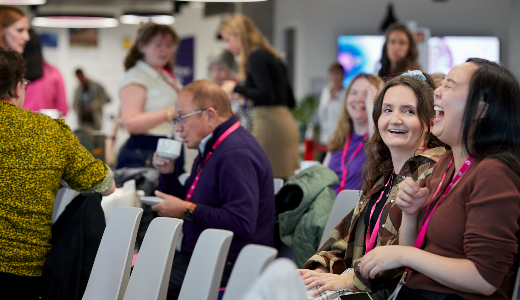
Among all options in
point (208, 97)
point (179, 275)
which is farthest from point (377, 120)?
point (179, 275)

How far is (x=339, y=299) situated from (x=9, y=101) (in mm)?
1452

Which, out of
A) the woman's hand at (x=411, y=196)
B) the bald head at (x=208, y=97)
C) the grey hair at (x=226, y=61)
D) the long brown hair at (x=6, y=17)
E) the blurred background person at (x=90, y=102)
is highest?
the long brown hair at (x=6, y=17)

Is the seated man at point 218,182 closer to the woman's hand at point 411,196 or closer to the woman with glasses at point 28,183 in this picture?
the woman with glasses at point 28,183

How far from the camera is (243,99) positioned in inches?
174

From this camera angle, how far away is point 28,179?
2.03m

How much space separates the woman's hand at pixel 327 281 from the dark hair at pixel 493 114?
62cm

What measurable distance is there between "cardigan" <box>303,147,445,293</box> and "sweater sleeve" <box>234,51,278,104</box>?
2.10 m

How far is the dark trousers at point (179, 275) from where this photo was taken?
2373 millimetres

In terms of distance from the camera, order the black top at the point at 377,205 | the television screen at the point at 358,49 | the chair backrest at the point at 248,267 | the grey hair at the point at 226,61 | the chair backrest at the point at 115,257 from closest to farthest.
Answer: the chair backrest at the point at 248,267 < the chair backrest at the point at 115,257 < the black top at the point at 377,205 < the grey hair at the point at 226,61 < the television screen at the point at 358,49

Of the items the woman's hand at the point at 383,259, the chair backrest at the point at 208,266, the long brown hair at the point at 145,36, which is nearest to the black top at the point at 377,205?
the woman's hand at the point at 383,259

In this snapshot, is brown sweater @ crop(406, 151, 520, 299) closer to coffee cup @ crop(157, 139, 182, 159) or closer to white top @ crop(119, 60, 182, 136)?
coffee cup @ crop(157, 139, 182, 159)

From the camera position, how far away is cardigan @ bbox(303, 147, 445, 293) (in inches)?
70.3

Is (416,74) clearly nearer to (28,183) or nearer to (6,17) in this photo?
Answer: (28,183)

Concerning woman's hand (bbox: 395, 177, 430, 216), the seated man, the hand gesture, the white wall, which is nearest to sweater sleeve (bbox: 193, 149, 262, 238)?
the seated man
